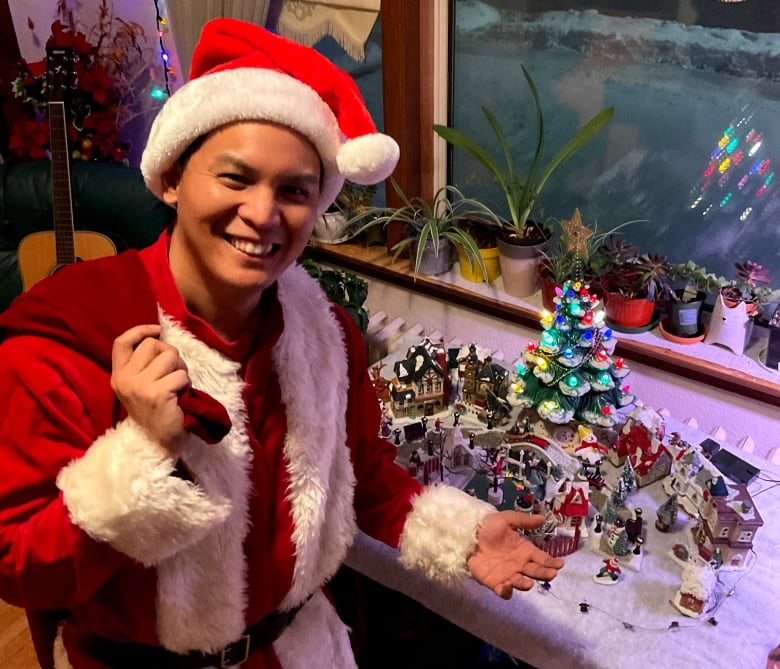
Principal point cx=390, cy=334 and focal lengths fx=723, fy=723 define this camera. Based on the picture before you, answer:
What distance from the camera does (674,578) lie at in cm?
129

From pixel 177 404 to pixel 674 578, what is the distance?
3.17 feet

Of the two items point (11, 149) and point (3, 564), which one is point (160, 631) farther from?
point (11, 149)

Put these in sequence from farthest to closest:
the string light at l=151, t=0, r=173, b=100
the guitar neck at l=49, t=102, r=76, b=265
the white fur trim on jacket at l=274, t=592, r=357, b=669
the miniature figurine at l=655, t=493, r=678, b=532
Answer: the string light at l=151, t=0, r=173, b=100 → the guitar neck at l=49, t=102, r=76, b=265 → the miniature figurine at l=655, t=493, r=678, b=532 → the white fur trim on jacket at l=274, t=592, r=357, b=669

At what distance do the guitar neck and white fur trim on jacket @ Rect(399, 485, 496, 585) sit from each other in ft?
5.27

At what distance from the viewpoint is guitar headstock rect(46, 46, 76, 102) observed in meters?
2.31

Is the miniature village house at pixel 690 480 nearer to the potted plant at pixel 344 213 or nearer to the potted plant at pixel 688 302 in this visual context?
the potted plant at pixel 688 302

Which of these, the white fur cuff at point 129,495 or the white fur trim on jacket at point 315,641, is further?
the white fur trim on jacket at point 315,641

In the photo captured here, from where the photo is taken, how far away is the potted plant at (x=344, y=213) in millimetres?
2408

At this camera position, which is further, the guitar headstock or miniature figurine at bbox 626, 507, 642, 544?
the guitar headstock

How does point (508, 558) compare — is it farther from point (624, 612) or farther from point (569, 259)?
point (569, 259)

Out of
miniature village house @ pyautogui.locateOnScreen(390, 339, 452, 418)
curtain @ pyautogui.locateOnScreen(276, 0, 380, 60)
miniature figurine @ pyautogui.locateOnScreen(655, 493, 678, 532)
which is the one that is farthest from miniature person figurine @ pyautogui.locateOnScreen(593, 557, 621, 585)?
curtain @ pyautogui.locateOnScreen(276, 0, 380, 60)

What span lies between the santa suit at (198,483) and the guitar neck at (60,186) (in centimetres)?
145

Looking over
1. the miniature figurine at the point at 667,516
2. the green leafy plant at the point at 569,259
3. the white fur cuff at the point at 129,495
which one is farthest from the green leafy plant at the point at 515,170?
the white fur cuff at the point at 129,495

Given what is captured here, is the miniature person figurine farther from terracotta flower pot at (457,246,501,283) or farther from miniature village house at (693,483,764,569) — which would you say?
terracotta flower pot at (457,246,501,283)
